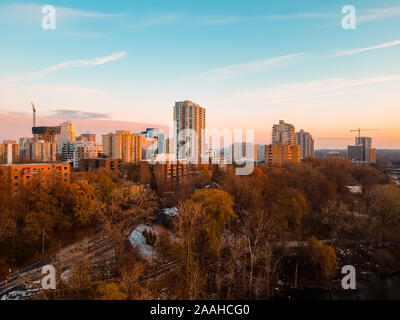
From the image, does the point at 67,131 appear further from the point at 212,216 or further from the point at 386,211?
the point at 386,211

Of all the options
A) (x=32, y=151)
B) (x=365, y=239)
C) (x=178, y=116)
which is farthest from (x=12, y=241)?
(x=32, y=151)

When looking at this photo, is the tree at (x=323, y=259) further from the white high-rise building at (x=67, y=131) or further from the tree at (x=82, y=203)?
the white high-rise building at (x=67, y=131)

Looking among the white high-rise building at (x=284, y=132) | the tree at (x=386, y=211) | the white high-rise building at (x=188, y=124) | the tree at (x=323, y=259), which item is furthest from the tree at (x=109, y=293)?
the white high-rise building at (x=284, y=132)

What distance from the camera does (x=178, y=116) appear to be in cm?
3061

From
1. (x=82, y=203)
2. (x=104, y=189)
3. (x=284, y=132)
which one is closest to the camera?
(x=82, y=203)

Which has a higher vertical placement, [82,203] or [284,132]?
[284,132]

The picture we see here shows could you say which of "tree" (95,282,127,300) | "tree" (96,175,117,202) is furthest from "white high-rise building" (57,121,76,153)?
"tree" (95,282,127,300)

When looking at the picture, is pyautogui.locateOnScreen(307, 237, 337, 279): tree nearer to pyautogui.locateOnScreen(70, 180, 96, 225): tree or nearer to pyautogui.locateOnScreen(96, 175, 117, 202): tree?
pyautogui.locateOnScreen(70, 180, 96, 225): tree

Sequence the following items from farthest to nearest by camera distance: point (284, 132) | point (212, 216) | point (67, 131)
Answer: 1. point (67, 131)
2. point (284, 132)
3. point (212, 216)

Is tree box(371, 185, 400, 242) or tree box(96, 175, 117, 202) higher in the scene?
tree box(96, 175, 117, 202)

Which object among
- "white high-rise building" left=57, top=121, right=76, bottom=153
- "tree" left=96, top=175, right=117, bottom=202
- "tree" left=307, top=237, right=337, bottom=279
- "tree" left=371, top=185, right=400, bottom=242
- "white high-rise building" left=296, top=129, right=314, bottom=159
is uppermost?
"white high-rise building" left=57, top=121, right=76, bottom=153

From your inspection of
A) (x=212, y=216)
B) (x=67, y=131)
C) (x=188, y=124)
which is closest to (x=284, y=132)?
(x=188, y=124)

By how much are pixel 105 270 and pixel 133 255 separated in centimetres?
145

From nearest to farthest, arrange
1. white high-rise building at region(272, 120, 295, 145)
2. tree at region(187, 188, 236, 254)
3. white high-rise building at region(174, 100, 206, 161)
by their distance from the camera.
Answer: tree at region(187, 188, 236, 254), white high-rise building at region(174, 100, 206, 161), white high-rise building at region(272, 120, 295, 145)
